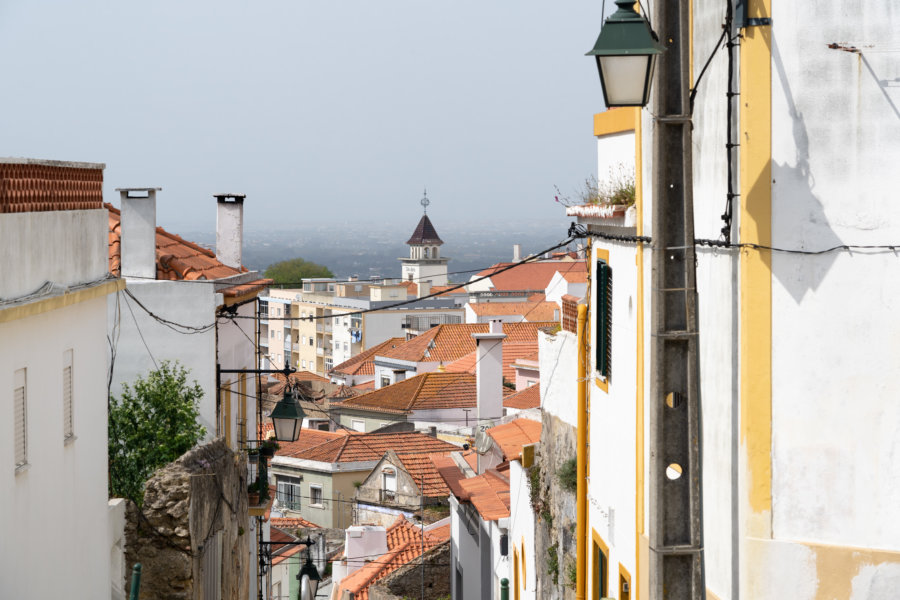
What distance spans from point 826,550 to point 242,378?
1640cm

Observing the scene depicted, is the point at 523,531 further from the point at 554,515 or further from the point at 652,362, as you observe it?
the point at 652,362

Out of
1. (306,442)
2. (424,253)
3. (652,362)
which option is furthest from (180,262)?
(424,253)

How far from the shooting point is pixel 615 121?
39.2ft

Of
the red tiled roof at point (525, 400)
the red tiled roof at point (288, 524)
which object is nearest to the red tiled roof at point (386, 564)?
the red tiled roof at point (525, 400)

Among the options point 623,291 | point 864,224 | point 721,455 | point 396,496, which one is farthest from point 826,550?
point 396,496

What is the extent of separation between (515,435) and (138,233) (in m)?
7.72

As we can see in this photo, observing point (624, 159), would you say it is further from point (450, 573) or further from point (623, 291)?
point (450, 573)

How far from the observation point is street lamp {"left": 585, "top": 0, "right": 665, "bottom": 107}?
18.3 ft

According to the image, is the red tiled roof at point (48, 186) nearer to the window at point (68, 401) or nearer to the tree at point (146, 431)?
the window at point (68, 401)

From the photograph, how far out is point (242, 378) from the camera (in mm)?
23078

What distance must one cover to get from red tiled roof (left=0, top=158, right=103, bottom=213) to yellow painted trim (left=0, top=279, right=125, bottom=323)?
0.81m

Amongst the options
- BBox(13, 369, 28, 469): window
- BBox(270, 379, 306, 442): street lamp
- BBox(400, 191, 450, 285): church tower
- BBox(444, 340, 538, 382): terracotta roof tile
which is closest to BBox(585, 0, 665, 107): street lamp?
BBox(13, 369, 28, 469): window

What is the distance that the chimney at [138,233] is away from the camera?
63.0ft

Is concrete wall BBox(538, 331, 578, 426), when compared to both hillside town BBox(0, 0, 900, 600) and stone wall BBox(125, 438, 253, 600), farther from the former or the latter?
stone wall BBox(125, 438, 253, 600)
